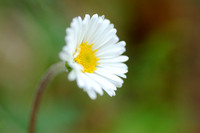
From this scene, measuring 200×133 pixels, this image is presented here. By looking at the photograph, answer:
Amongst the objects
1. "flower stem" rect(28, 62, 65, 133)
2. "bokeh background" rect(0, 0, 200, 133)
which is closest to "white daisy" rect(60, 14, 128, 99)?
"flower stem" rect(28, 62, 65, 133)

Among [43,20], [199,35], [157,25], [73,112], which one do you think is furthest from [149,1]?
[73,112]

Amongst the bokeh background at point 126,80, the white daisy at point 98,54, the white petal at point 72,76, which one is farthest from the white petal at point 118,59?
the bokeh background at point 126,80

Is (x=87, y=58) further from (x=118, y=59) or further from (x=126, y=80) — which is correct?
(x=126, y=80)

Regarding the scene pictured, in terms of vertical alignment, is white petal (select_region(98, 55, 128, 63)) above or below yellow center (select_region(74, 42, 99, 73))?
below

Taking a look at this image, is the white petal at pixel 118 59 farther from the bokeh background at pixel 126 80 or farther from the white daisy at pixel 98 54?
the bokeh background at pixel 126 80

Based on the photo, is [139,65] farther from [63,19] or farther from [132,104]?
[63,19]

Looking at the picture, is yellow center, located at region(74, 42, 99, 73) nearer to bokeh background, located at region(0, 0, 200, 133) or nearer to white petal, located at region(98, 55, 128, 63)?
white petal, located at region(98, 55, 128, 63)
